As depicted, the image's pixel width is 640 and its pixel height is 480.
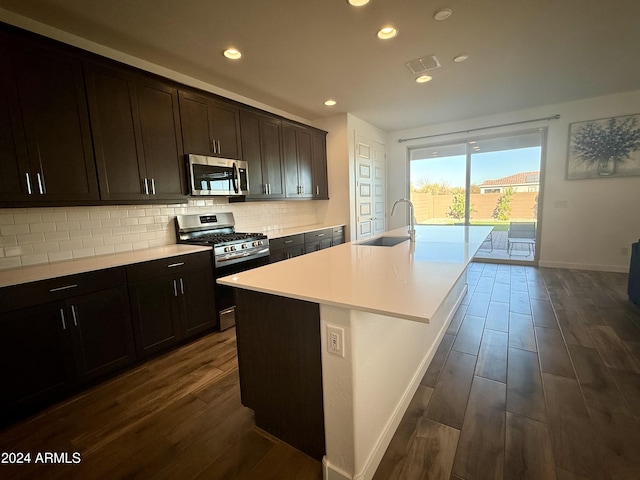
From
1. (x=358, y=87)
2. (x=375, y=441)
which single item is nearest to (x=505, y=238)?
(x=358, y=87)

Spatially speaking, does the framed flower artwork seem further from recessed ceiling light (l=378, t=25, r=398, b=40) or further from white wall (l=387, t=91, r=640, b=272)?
recessed ceiling light (l=378, t=25, r=398, b=40)

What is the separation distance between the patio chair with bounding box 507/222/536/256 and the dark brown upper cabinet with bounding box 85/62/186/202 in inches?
210

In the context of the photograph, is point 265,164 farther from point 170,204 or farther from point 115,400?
point 115,400

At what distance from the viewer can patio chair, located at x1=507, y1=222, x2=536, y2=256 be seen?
492 cm

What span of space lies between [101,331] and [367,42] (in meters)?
3.17

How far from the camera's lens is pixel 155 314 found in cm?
233

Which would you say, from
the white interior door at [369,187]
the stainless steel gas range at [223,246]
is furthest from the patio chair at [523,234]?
the stainless steel gas range at [223,246]

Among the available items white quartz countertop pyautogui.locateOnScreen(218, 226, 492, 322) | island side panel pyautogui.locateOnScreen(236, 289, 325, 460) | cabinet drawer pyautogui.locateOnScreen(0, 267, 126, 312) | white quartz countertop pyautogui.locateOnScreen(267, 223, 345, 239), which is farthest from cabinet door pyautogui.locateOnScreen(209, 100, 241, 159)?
island side panel pyautogui.locateOnScreen(236, 289, 325, 460)

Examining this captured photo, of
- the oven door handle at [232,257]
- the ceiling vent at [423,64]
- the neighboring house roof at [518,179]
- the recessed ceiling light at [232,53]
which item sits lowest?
the oven door handle at [232,257]

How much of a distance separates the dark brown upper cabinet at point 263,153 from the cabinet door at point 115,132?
3.95 ft

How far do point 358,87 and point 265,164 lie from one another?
1.52m

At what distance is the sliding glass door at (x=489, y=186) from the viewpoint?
192 inches

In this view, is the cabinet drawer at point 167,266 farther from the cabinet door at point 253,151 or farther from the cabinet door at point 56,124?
the cabinet door at point 253,151

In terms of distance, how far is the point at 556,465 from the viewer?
1.31 metres
